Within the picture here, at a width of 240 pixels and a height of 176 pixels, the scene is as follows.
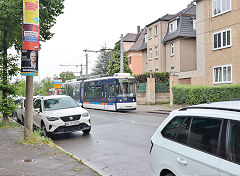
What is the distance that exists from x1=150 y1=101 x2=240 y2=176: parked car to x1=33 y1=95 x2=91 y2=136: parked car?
7132mm

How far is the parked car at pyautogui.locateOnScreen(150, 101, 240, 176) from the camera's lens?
299 centimetres

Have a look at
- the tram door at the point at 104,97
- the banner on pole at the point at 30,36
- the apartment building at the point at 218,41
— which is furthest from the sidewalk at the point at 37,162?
the apartment building at the point at 218,41

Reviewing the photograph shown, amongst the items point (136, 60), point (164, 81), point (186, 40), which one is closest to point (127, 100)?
point (164, 81)

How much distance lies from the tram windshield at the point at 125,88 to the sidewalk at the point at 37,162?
1598 cm

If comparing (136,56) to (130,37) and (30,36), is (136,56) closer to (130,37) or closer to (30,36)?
(130,37)

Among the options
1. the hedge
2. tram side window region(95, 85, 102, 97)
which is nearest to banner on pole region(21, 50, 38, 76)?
the hedge

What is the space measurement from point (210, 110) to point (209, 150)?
51 cm

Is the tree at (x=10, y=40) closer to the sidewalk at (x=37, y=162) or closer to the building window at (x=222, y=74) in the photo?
the sidewalk at (x=37, y=162)

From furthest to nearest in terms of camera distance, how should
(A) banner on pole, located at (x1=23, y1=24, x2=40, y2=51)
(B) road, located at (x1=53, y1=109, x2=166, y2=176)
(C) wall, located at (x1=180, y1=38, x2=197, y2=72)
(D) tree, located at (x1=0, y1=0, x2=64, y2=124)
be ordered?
1. (C) wall, located at (x1=180, y1=38, x2=197, y2=72)
2. (D) tree, located at (x1=0, y1=0, x2=64, y2=124)
3. (A) banner on pole, located at (x1=23, y1=24, x2=40, y2=51)
4. (B) road, located at (x1=53, y1=109, x2=166, y2=176)

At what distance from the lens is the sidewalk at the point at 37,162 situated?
5.97 meters

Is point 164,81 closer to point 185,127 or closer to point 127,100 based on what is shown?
point 127,100

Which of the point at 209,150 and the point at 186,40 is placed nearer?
the point at 209,150

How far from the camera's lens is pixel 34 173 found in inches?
232

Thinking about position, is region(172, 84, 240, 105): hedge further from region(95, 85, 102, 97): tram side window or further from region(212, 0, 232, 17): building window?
region(212, 0, 232, 17): building window
